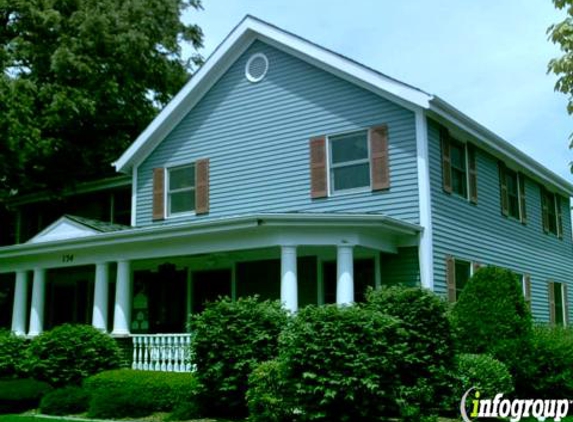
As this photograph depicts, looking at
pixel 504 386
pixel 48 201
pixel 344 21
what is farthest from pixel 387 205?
pixel 48 201

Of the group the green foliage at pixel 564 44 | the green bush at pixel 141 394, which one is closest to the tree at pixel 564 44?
the green foliage at pixel 564 44

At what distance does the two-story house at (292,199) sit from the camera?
15.0 metres

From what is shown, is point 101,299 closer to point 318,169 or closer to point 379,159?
point 318,169

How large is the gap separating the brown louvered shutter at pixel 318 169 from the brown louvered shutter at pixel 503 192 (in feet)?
18.0

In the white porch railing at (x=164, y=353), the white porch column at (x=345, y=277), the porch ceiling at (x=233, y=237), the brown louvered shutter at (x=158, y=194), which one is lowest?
the white porch railing at (x=164, y=353)

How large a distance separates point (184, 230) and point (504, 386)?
700cm

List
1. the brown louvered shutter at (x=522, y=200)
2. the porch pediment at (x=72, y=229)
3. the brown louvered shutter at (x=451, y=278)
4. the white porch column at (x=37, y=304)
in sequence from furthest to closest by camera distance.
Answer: the brown louvered shutter at (x=522, y=200)
the white porch column at (x=37, y=304)
the porch pediment at (x=72, y=229)
the brown louvered shutter at (x=451, y=278)

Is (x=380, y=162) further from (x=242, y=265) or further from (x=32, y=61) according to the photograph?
(x=32, y=61)

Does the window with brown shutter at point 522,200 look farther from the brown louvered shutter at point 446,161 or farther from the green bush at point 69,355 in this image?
the green bush at point 69,355

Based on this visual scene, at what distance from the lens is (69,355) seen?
14672 mm

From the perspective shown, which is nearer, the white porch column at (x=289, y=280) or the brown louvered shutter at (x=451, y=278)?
the white porch column at (x=289, y=280)

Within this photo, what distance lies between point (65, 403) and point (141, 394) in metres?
1.66

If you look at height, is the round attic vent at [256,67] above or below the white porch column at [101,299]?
above

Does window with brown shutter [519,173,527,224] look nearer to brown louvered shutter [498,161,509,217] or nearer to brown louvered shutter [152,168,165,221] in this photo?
brown louvered shutter [498,161,509,217]
